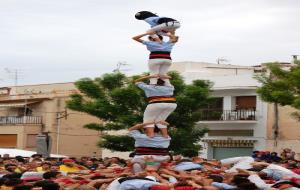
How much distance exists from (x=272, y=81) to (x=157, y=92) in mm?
18199

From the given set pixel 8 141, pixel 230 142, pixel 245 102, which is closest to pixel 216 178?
pixel 230 142

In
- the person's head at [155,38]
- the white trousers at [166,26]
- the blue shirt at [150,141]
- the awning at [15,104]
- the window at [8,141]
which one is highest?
the white trousers at [166,26]

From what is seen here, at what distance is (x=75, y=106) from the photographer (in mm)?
35250

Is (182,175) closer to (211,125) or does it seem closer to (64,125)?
(211,125)

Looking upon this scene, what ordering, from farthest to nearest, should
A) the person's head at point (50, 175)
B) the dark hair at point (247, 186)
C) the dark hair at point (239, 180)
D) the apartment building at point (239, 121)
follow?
1. the apartment building at point (239, 121)
2. the person's head at point (50, 175)
3. the dark hair at point (239, 180)
4. the dark hair at point (247, 186)

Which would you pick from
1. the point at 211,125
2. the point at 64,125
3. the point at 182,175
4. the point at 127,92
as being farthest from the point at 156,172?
the point at 64,125

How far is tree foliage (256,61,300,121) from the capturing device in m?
30.9

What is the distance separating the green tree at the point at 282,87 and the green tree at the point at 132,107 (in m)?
2.71

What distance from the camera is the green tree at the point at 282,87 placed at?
30.9 m

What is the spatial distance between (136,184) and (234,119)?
3077 cm

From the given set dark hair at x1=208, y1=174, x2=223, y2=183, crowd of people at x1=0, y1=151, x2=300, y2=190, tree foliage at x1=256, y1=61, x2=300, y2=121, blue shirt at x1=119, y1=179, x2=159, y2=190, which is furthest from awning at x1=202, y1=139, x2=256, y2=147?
blue shirt at x1=119, y1=179, x2=159, y2=190

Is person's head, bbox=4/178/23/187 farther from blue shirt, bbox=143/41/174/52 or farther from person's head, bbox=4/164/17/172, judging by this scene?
blue shirt, bbox=143/41/174/52

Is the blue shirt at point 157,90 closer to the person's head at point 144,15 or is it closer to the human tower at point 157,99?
the human tower at point 157,99

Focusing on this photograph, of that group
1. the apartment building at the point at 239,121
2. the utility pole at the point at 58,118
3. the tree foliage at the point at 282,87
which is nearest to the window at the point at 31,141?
the utility pole at the point at 58,118
